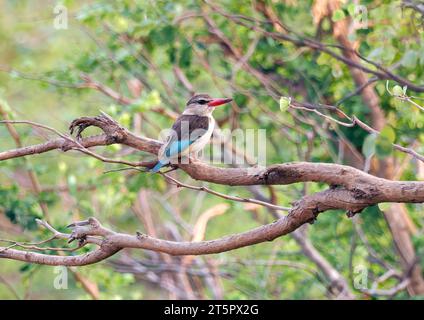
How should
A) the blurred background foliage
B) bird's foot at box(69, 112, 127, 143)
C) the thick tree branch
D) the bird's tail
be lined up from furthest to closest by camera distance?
the blurred background foliage < the bird's tail < bird's foot at box(69, 112, 127, 143) < the thick tree branch

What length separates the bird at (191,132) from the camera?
14.6ft

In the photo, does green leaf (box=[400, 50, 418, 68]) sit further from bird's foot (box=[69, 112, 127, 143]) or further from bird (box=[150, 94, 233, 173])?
bird's foot (box=[69, 112, 127, 143])

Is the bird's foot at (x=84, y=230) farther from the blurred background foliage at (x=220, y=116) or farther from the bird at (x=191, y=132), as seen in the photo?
the blurred background foliage at (x=220, y=116)

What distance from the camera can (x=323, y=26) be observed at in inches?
289

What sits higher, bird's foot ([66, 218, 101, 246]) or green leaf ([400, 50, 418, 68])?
green leaf ([400, 50, 418, 68])

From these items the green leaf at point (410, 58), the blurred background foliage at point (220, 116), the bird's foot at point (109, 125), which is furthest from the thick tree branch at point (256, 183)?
the blurred background foliage at point (220, 116)

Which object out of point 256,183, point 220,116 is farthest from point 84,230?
point 220,116

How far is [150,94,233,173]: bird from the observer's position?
4.45m

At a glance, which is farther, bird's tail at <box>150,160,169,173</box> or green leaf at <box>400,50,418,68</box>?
green leaf at <box>400,50,418,68</box>

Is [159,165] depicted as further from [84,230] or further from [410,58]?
Answer: [410,58]

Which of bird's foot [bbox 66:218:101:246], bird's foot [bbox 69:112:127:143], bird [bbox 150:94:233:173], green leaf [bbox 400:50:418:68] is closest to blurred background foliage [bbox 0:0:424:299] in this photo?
bird [bbox 150:94:233:173]
